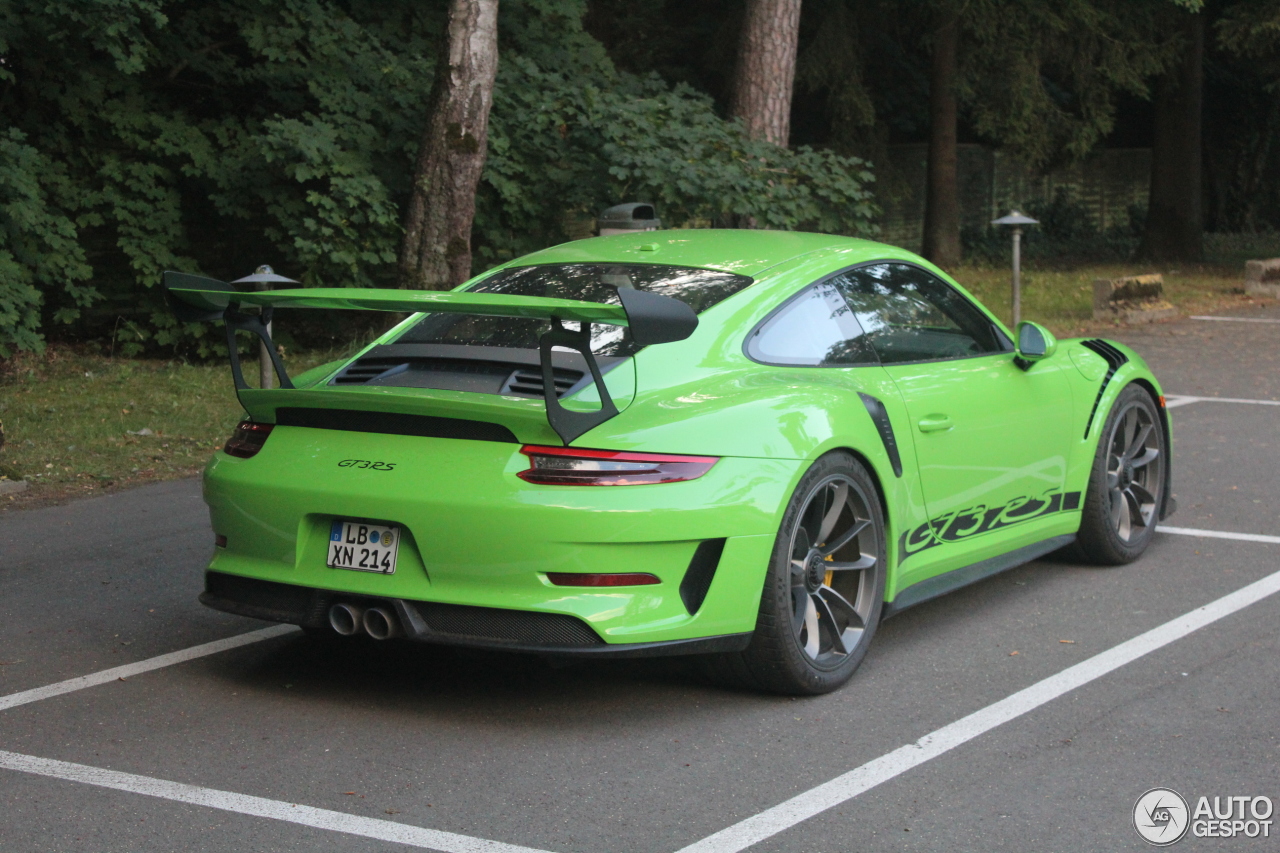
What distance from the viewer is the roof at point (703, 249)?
544 centimetres

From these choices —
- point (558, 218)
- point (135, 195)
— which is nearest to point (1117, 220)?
point (558, 218)

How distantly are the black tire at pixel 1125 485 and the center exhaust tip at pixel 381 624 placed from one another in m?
3.31

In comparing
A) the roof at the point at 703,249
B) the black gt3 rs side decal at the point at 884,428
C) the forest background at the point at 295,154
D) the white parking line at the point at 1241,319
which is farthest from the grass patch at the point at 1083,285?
the black gt3 rs side decal at the point at 884,428

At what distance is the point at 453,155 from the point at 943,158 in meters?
13.5

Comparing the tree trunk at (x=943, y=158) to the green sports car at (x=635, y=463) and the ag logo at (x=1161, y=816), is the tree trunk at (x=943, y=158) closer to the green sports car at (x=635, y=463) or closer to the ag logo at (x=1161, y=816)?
the green sports car at (x=635, y=463)

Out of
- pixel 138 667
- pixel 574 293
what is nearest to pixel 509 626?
pixel 574 293

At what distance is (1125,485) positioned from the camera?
6727 mm

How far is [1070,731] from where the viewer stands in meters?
4.51

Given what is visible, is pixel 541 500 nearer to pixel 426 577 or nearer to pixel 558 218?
pixel 426 577

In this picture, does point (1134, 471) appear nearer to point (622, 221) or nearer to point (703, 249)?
point (703, 249)

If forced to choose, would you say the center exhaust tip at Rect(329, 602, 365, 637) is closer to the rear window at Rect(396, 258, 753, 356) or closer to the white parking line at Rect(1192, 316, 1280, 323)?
the rear window at Rect(396, 258, 753, 356)

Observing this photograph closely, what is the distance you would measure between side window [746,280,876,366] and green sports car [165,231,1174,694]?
0.01 meters

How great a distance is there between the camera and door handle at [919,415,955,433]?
17.6 ft

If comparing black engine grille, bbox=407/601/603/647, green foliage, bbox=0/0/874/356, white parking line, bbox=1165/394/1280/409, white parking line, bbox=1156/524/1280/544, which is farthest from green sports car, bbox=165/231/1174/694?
green foliage, bbox=0/0/874/356
